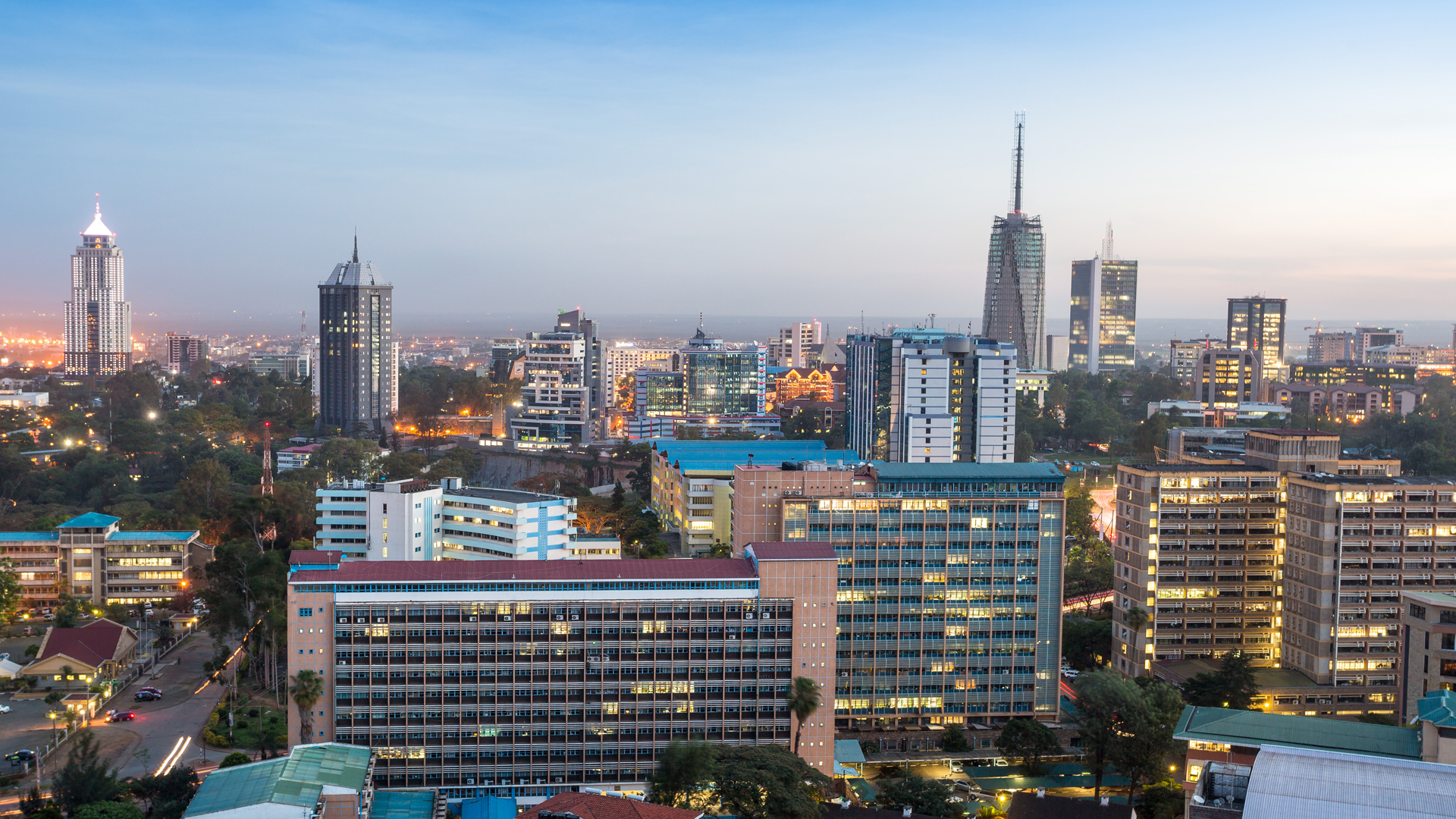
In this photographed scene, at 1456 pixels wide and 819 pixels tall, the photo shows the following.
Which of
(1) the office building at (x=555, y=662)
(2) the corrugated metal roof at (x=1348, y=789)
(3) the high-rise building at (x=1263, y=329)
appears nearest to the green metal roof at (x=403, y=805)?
(1) the office building at (x=555, y=662)

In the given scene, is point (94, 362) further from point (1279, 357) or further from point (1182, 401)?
point (1279, 357)

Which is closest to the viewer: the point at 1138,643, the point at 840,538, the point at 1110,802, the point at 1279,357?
the point at 1110,802

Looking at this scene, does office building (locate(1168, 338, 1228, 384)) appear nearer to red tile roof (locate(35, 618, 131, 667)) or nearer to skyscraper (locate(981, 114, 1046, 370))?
skyscraper (locate(981, 114, 1046, 370))

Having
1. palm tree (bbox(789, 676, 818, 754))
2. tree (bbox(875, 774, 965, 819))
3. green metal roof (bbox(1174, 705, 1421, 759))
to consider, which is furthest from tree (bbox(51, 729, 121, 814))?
green metal roof (bbox(1174, 705, 1421, 759))

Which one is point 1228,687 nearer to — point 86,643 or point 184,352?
point 86,643

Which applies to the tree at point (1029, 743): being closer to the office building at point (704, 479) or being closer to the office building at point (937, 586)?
the office building at point (937, 586)

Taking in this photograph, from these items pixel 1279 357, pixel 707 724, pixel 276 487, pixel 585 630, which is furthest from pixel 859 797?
pixel 1279 357
